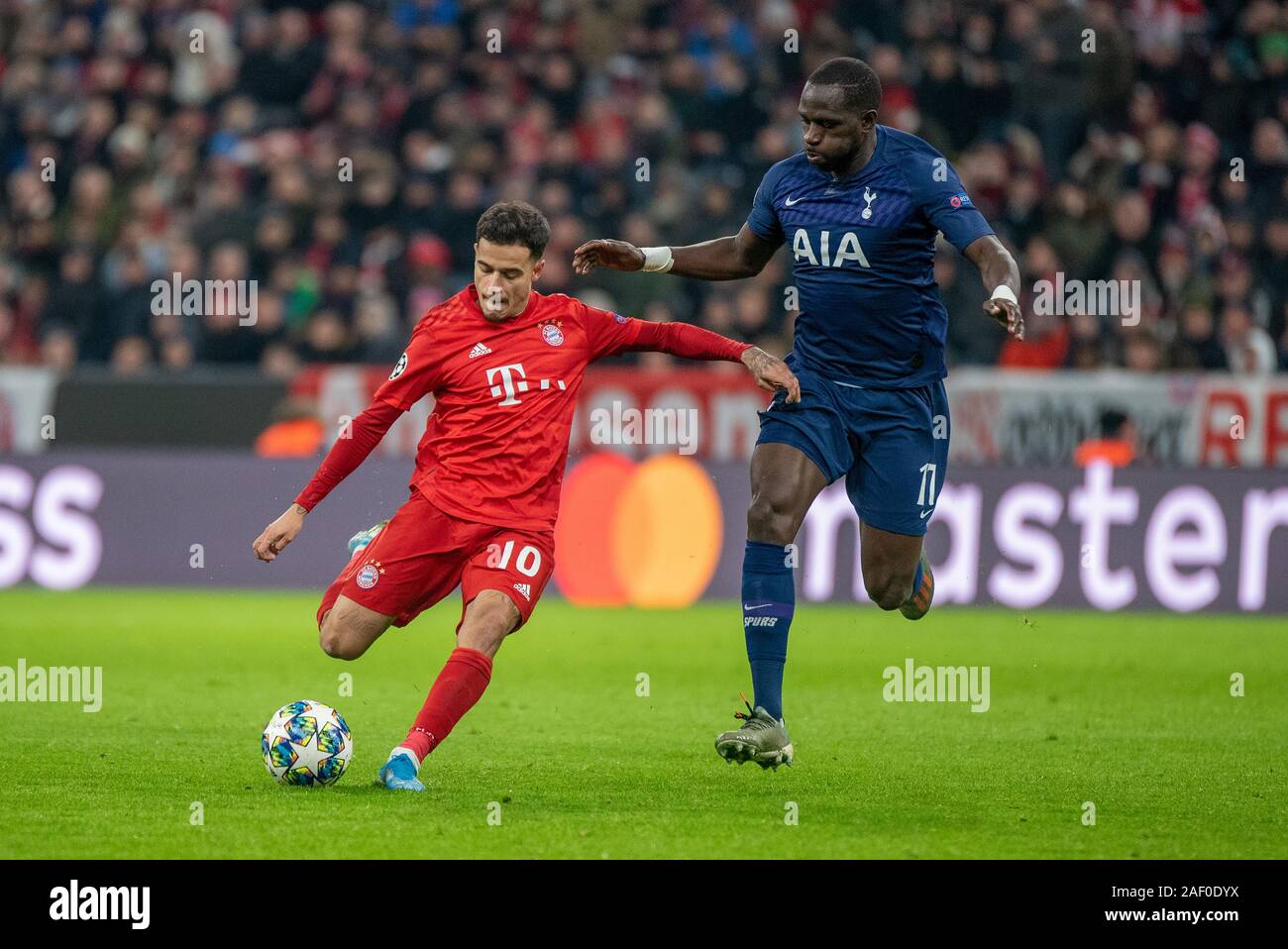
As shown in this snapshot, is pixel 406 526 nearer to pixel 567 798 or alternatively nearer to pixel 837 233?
pixel 567 798

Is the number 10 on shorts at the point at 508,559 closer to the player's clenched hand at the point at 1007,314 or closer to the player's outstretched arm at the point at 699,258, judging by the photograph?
the player's outstretched arm at the point at 699,258

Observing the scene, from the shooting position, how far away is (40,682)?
9836 millimetres

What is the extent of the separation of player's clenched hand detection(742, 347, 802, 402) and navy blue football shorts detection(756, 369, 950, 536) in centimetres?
25

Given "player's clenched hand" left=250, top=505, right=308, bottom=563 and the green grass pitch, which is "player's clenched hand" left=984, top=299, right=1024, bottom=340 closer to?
the green grass pitch

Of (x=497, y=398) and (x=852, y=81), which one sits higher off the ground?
(x=852, y=81)

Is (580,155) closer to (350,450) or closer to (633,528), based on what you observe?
(633,528)

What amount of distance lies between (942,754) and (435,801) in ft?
7.73

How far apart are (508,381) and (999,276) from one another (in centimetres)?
176

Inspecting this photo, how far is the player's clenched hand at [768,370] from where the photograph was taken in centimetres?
718

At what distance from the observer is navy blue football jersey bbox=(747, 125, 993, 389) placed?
7.42 meters

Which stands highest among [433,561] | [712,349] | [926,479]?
[712,349]

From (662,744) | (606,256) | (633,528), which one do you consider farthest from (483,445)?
(633,528)

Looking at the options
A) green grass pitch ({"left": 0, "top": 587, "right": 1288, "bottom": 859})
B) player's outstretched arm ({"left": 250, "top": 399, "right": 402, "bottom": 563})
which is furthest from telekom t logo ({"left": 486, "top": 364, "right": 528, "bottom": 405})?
green grass pitch ({"left": 0, "top": 587, "right": 1288, "bottom": 859})

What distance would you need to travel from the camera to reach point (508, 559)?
697 cm
